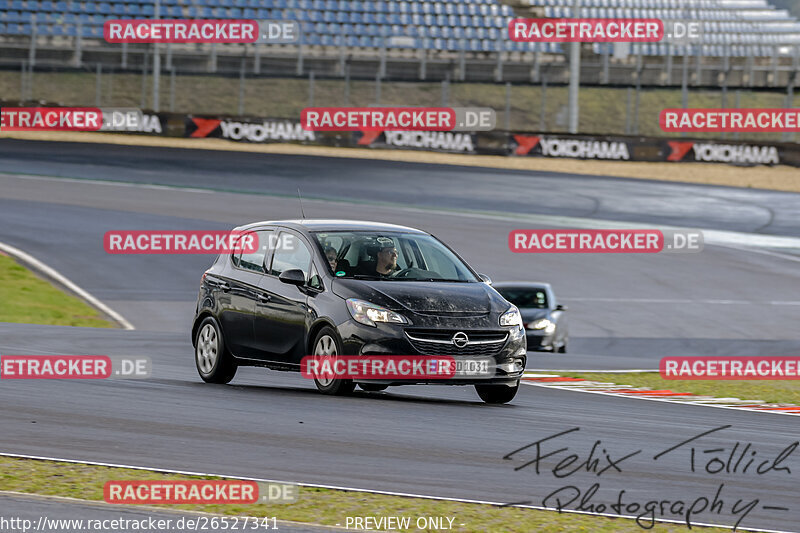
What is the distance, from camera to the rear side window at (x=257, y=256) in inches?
481

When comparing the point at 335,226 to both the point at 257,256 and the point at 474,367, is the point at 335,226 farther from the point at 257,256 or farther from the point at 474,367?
the point at 474,367

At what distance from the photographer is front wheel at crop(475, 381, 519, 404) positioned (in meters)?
11.7

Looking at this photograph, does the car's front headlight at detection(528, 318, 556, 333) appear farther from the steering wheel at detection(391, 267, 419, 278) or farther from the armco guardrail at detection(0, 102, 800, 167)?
the armco guardrail at detection(0, 102, 800, 167)

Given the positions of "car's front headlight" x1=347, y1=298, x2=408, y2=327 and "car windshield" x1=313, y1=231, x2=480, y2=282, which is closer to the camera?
"car's front headlight" x1=347, y1=298, x2=408, y2=327

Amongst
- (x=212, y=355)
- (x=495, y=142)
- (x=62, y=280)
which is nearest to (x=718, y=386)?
(x=212, y=355)

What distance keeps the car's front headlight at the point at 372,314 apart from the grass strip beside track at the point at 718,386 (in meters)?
4.57

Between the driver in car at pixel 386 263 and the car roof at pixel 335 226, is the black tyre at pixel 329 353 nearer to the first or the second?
the driver in car at pixel 386 263

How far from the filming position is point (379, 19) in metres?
55.8

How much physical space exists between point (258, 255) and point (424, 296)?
1.95 m

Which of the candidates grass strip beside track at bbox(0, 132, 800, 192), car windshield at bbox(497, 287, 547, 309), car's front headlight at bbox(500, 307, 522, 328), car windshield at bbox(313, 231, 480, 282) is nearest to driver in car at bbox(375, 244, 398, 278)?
car windshield at bbox(313, 231, 480, 282)

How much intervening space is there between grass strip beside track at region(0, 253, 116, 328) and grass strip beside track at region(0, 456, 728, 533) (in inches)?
541

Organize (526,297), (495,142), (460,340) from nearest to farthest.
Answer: (460,340) < (526,297) < (495,142)

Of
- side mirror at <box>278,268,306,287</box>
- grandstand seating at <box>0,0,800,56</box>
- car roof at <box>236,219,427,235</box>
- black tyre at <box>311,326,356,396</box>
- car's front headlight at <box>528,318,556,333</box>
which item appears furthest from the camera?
grandstand seating at <box>0,0,800,56</box>

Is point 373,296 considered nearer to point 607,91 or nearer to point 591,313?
point 591,313
